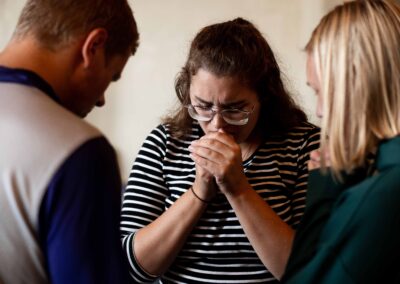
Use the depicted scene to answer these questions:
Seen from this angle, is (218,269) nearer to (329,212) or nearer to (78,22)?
(329,212)

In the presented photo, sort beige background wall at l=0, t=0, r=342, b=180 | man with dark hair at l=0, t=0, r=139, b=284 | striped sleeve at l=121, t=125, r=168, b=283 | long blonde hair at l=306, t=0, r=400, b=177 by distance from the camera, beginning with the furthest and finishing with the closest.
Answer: beige background wall at l=0, t=0, r=342, b=180 → striped sleeve at l=121, t=125, r=168, b=283 → long blonde hair at l=306, t=0, r=400, b=177 → man with dark hair at l=0, t=0, r=139, b=284

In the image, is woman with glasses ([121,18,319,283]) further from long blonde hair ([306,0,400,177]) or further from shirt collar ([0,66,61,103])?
shirt collar ([0,66,61,103])

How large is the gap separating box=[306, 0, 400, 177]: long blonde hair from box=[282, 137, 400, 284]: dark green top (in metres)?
0.04

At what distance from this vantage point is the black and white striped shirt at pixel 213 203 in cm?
117

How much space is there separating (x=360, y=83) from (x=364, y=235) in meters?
0.24

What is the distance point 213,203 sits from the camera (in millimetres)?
1212

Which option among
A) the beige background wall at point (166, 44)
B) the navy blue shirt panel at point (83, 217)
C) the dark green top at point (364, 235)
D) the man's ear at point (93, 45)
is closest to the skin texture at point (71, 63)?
the man's ear at point (93, 45)

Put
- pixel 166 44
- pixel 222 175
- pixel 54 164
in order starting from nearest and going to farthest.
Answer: pixel 54 164 → pixel 222 175 → pixel 166 44

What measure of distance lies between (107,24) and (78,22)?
0.05 m

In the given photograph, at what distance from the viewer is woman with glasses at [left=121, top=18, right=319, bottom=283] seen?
115 centimetres

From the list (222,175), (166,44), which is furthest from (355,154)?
(166,44)

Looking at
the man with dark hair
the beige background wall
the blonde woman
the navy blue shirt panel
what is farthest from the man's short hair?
the beige background wall

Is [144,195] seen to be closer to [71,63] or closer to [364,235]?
[71,63]

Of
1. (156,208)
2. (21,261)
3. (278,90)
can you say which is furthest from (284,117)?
(21,261)
